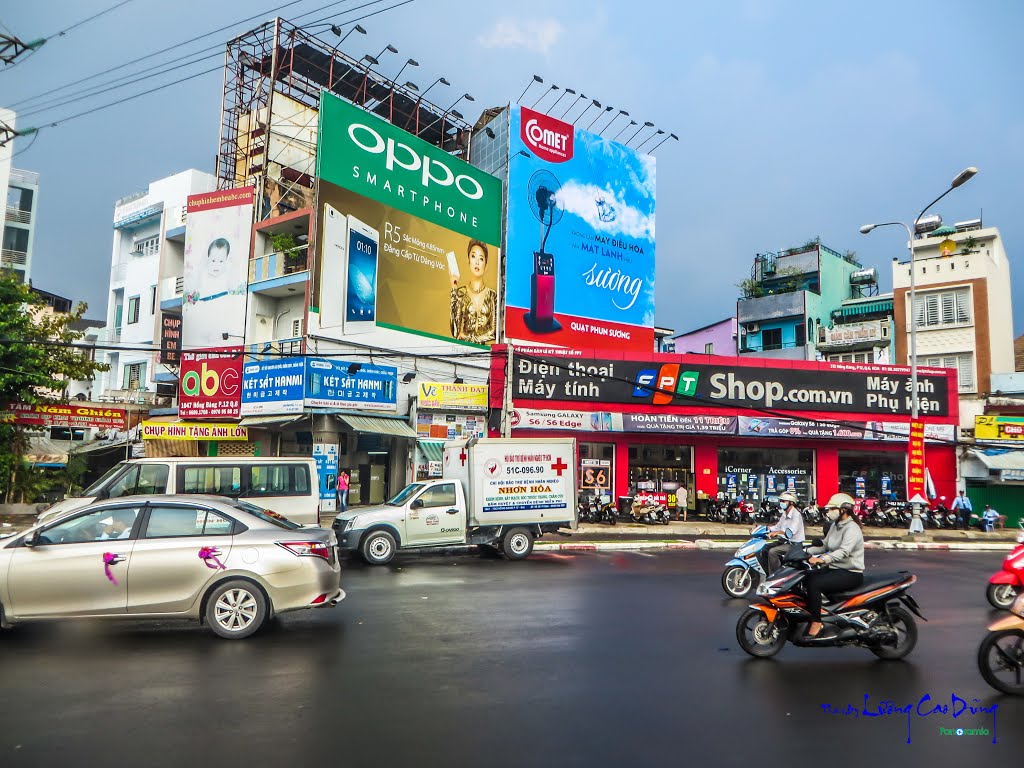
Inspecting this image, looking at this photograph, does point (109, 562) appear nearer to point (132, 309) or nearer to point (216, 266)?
point (216, 266)

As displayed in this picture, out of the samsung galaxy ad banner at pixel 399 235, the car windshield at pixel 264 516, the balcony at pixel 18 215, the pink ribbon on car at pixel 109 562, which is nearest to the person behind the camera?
the pink ribbon on car at pixel 109 562

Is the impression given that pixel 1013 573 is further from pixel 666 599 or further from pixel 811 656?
pixel 666 599

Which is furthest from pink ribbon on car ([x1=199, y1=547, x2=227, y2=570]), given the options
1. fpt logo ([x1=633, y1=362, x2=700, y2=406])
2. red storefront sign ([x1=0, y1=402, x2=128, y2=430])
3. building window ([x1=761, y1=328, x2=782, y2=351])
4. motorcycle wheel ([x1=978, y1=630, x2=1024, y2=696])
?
building window ([x1=761, y1=328, x2=782, y2=351])

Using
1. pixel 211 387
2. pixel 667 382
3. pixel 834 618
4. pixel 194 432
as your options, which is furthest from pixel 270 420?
A: pixel 834 618

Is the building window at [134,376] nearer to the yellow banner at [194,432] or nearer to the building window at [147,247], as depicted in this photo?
the building window at [147,247]

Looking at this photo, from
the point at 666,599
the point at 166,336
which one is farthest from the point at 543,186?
the point at 666,599

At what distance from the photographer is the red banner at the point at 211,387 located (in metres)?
27.0

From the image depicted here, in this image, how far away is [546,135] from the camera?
39.8 metres

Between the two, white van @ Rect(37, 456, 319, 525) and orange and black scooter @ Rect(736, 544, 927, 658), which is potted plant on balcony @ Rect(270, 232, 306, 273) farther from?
orange and black scooter @ Rect(736, 544, 927, 658)

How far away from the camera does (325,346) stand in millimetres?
29094

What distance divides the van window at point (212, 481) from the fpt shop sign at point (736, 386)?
612 inches

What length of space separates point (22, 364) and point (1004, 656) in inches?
1004

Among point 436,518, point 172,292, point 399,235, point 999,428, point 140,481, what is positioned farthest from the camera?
point 172,292

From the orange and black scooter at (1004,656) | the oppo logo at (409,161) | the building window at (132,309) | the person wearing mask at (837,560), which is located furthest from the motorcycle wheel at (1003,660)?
the building window at (132,309)
